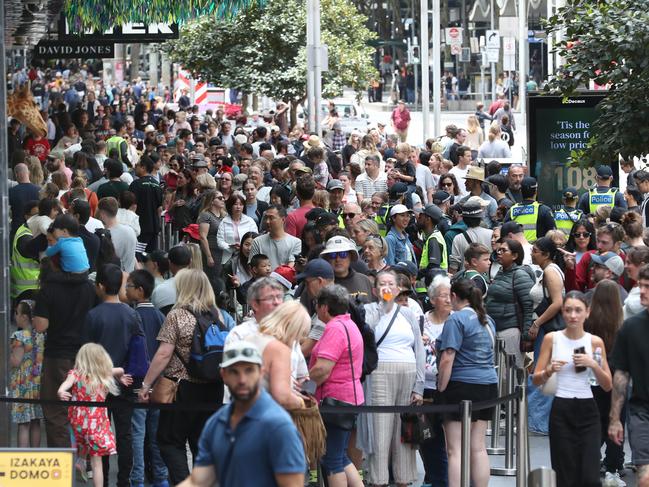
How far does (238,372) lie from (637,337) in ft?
12.1

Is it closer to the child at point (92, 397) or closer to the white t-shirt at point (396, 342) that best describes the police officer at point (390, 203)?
the white t-shirt at point (396, 342)

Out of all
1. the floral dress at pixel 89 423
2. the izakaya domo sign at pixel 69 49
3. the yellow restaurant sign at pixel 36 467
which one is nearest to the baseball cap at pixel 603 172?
the floral dress at pixel 89 423

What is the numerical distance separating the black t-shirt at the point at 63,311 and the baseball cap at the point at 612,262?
4167mm

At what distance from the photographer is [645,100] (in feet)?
48.9

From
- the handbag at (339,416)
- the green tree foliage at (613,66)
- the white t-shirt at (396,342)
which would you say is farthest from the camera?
the green tree foliage at (613,66)

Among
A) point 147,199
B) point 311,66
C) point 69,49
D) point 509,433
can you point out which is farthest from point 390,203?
point 311,66

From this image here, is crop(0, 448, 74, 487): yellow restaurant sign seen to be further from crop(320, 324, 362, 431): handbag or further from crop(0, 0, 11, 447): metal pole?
crop(0, 0, 11, 447): metal pole

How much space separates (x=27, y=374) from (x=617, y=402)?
174 inches

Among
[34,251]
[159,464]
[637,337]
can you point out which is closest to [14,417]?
[159,464]

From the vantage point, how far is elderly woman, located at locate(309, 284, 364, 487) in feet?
31.6

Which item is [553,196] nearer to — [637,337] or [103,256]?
[103,256]

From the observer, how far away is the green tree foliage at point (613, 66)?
14.8 meters

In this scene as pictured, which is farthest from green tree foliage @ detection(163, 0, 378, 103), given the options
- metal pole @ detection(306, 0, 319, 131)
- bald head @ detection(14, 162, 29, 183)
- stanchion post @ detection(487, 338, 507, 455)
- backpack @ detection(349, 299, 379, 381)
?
backpack @ detection(349, 299, 379, 381)

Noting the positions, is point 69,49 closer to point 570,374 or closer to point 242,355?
point 570,374
